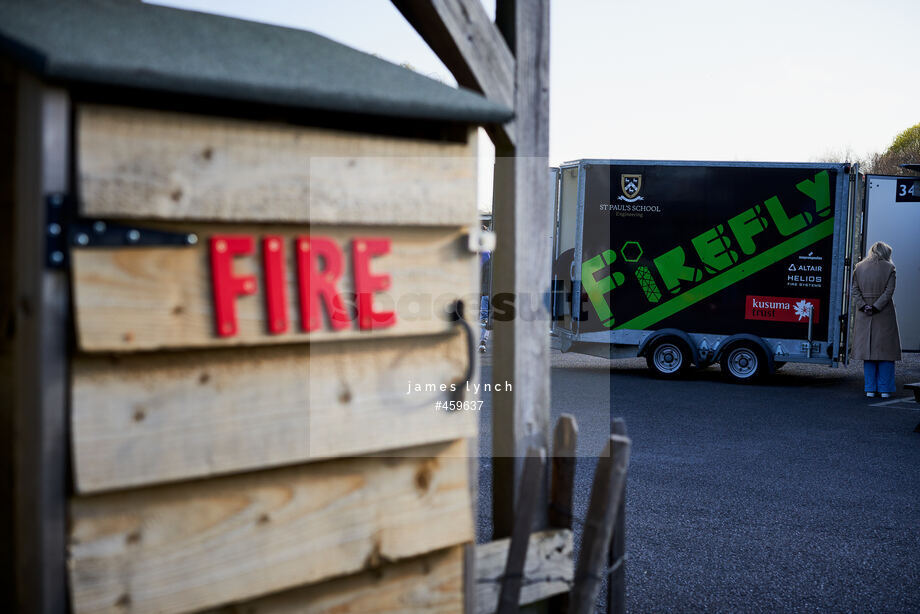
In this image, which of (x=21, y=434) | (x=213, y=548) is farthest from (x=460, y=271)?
(x=21, y=434)

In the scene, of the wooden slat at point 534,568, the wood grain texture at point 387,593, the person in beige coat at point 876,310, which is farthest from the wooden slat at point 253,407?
the person in beige coat at point 876,310

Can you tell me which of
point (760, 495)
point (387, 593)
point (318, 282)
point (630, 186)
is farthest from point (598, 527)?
point (630, 186)

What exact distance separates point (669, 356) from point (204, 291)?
11.0 metres

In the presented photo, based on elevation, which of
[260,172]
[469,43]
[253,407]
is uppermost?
[469,43]

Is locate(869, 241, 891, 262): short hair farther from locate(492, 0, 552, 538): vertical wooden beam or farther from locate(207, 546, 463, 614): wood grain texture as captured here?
locate(207, 546, 463, 614): wood grain texture

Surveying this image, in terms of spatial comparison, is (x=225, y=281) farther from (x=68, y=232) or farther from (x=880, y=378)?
(x=880, y=378)

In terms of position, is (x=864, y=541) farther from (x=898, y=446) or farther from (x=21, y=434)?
(x=21, y=434)

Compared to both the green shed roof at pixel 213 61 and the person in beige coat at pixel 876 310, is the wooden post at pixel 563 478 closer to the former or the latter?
the green shed roof at pixel 213 61

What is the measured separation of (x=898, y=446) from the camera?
7863 mm

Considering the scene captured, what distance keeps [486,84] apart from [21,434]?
1.44m

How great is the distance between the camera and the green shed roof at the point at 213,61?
1.59m

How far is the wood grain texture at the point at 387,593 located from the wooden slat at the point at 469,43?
1.18 m

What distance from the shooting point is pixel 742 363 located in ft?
39.0

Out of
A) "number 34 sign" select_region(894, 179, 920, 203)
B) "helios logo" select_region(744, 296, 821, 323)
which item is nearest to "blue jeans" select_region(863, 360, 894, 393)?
"helios logo" select_region(744, 296, 821, 323)
